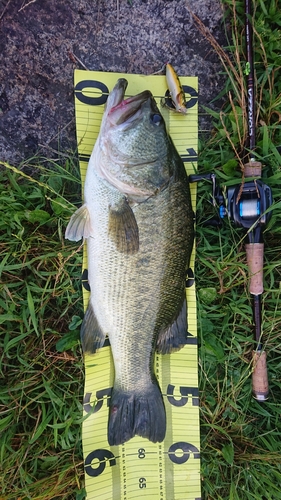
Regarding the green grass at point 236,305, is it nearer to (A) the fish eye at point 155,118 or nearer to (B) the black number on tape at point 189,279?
(B) the black number on tape at point 189,279

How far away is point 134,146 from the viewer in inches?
77.9

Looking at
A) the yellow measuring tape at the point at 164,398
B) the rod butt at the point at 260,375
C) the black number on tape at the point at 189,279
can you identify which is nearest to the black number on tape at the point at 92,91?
the yellow measuring tape at the point at 164,398

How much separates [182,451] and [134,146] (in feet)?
6.51

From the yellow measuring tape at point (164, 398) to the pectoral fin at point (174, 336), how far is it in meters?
0.15

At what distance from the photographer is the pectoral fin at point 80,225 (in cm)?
211

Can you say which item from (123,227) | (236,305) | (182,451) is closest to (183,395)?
(182,451)

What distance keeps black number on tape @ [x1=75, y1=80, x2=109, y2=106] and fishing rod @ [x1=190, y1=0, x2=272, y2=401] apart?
0.77 metres

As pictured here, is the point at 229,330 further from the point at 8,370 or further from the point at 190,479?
the point at 8,370

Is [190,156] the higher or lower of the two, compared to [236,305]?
higher

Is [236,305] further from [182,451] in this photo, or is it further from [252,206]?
[182,451]

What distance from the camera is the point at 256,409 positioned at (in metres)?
2.57

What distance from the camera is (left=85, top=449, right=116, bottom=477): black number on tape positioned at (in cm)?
231

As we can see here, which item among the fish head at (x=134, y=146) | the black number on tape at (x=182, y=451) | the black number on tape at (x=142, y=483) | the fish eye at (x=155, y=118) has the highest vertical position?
the fish eye at (x=155, y=118)

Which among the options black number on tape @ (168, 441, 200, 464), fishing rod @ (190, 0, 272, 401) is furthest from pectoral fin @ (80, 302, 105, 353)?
fishing rod @ (190, 0, 272, 401)
